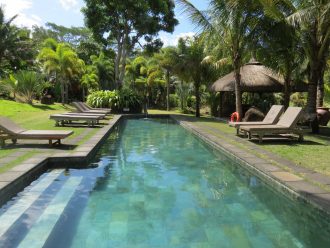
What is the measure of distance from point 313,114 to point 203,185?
28.9 ft

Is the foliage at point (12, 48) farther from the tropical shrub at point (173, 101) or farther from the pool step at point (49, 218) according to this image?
the pool step at point (49, 218)

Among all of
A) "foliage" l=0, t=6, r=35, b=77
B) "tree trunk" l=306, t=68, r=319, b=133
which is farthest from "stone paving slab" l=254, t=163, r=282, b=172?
"foliage" l=0, t=6, r=35, b=77

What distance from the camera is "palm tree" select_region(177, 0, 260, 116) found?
48.3ft

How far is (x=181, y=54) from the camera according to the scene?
81.7ft

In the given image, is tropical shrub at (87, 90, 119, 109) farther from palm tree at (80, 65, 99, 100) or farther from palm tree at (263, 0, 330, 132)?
palm tree at (263, 0, 330, 132)

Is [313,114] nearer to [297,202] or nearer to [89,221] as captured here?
[297,202]

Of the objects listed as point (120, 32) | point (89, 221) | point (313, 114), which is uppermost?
point (120, 32)

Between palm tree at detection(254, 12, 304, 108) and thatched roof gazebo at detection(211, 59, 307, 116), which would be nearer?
palm tree at detection(254, 12, 304, 108)

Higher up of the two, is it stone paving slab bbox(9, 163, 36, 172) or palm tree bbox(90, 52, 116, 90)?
palm tree bbox(90, 52, 116, 90)

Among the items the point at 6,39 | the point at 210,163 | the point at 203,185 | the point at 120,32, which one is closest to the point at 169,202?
the point at 203,185

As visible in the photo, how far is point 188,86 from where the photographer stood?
30.2 m

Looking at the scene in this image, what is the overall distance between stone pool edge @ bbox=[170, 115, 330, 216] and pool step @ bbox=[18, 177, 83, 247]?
3255mm

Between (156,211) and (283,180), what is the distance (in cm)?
212

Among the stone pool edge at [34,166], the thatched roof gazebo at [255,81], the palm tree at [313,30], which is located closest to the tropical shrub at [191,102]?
the thatched roof gazebo at [255,81]
